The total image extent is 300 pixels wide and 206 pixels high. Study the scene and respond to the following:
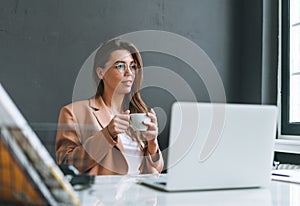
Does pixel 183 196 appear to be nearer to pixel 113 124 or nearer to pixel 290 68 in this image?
pixel 113 124

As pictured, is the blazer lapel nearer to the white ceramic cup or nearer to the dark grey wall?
the dark grey wall

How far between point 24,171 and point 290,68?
246 cm

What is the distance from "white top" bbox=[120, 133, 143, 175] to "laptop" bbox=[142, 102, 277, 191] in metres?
0.78

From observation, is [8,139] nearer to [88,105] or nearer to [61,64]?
[88,105]

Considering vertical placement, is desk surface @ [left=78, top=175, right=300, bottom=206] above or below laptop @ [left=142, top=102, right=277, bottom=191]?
below

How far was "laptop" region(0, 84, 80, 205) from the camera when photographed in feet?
1.34

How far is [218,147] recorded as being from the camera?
1.00m

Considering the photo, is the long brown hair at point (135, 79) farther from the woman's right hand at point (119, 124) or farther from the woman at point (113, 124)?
the woman's right hand at point (119, 124)

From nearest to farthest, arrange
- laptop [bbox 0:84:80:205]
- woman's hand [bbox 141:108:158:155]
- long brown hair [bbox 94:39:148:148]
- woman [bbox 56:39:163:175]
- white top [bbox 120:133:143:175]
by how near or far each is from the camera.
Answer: laptop [bbox 0:84:80:205]
woman's hand [bbox 141:108:158:155]
woman [bbox 56:39:163:175]
white top [bbox 120:133:143:175]
long brown hair [bbox 94:39:148:148]

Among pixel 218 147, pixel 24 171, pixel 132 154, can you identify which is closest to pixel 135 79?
pixel 132 154

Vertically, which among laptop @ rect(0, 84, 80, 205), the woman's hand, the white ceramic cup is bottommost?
the woman's hand

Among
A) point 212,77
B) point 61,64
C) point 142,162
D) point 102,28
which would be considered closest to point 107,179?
point 142,162

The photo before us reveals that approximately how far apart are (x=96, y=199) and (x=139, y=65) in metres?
1.40

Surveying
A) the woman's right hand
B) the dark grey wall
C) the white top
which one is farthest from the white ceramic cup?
the dark grey wall
